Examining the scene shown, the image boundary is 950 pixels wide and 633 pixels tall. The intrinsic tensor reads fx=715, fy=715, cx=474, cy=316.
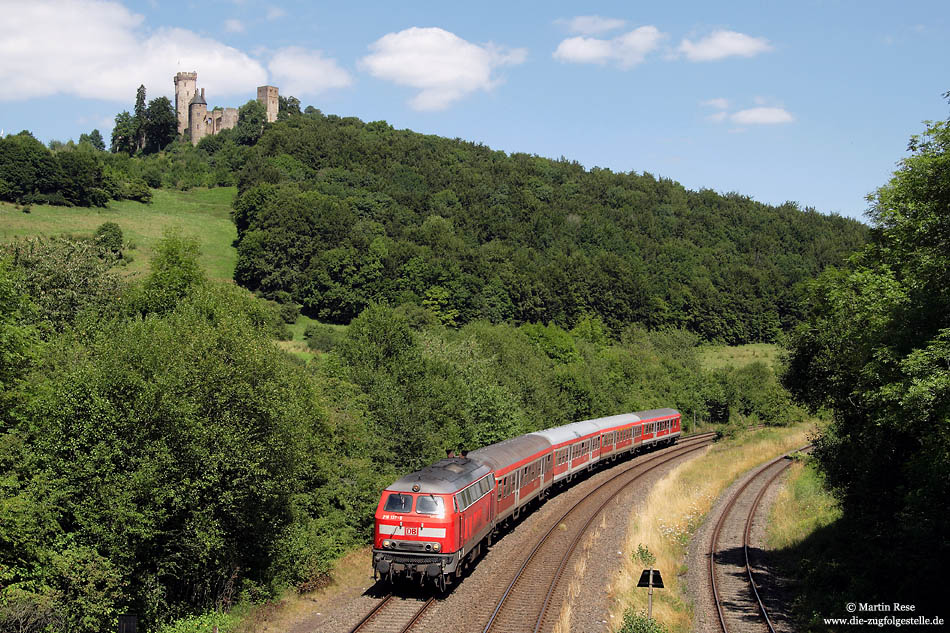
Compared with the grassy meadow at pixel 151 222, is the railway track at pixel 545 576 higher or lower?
lower

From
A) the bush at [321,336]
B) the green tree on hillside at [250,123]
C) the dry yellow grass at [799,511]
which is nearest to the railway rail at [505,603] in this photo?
the dry yellow grass at [799,511]

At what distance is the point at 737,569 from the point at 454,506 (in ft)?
33.8

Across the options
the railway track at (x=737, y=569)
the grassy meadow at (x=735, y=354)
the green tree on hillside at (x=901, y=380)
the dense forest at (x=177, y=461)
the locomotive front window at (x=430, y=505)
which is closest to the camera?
the green tree on hillside at (x=901, y=380)

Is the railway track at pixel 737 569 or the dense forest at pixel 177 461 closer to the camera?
the dense forest at pixel 177 461

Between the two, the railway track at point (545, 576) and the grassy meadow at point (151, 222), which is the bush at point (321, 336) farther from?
the railway track at point (545, 576)

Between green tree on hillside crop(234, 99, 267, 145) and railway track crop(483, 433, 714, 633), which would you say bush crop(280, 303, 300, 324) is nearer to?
railway track crop(483, 433, 714, 633)

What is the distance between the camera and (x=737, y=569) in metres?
23.2

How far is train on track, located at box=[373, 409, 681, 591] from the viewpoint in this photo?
18.9 m

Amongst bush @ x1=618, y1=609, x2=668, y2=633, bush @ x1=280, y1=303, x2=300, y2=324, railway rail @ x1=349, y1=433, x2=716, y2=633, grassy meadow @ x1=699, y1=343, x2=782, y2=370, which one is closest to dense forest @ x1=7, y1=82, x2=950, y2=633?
bush @ x1=280, y1=303, x2=300, y2=324

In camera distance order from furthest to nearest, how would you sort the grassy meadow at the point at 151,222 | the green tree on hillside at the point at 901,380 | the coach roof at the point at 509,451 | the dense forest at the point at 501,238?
the dense forest at the point at 501,238
the grassy meadow at the point at 151,222
the coach roof at the point at 509,451
the green tree on hillside at the point at 901,380

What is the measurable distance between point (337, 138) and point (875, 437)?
15993 cm

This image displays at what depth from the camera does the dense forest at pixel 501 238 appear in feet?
350

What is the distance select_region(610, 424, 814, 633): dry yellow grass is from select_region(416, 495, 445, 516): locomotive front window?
512 centimetres

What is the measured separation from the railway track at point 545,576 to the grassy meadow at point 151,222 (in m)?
51.8
